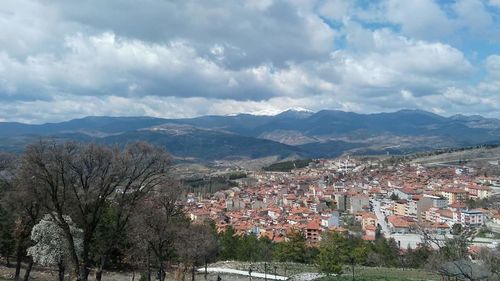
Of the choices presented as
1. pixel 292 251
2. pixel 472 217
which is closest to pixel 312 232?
pixel 472 217

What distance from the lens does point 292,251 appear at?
161 ft

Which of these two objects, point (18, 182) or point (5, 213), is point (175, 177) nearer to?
point (18, 182)

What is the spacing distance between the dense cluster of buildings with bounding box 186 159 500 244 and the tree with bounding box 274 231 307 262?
17.7 m

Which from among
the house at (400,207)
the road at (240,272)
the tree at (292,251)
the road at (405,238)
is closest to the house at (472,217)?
the road at (405,238)

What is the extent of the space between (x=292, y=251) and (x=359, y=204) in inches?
2740

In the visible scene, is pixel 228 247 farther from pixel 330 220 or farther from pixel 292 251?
pixel 330 220

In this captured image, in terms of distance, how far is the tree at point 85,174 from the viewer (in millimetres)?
20281

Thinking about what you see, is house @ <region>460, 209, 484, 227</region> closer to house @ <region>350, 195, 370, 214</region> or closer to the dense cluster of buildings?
the dense cluster of buildings

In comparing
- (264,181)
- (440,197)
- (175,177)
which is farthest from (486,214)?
(264,181)

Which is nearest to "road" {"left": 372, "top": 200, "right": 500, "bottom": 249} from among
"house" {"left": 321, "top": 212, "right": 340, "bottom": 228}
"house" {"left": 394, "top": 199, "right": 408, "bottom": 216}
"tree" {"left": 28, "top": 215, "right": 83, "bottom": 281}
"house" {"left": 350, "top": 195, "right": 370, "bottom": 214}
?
"house" {"left": 394, "top": 199, "right": 408, "bottom": 216}

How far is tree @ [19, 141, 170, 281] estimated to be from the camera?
2028 cm

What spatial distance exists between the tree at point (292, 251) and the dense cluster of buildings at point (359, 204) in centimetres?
1773

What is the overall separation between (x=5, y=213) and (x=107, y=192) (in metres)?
14.7

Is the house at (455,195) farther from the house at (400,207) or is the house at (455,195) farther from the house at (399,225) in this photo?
the house at (399,225)
